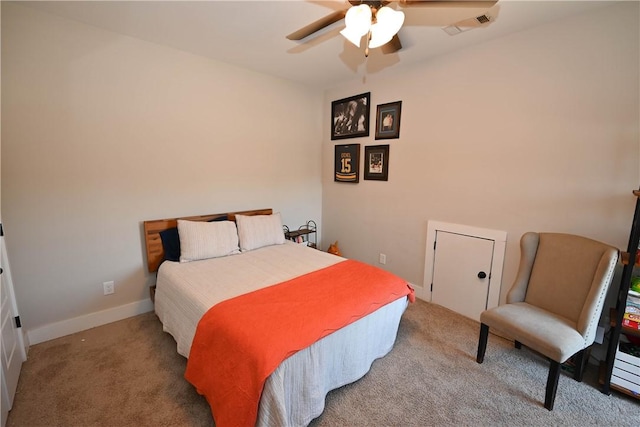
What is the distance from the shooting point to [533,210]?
2.24m

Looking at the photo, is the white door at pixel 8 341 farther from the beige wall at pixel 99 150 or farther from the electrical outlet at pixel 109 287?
the electrical outlet at pixel 109 287

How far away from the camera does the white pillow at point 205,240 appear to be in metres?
2.53

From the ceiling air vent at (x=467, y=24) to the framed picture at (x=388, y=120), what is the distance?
0.89 meters

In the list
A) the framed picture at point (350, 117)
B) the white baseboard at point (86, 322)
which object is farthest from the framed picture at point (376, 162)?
the white baseboard at point (86, 322)

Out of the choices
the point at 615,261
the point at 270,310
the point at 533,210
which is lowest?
the point at 270,310

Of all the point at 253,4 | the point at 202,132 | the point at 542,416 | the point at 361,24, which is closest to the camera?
the point at 361,24

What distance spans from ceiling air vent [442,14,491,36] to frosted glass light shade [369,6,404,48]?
3.33 ft

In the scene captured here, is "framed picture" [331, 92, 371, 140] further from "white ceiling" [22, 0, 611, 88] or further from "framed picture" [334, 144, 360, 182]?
"white ceiling" [22, 0, 611, 88]

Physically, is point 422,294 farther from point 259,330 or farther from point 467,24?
point 467,24

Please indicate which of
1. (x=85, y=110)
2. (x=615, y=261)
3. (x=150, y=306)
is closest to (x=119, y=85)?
(x=85, y=110)

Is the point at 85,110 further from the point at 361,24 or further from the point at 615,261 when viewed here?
the point at 615,261

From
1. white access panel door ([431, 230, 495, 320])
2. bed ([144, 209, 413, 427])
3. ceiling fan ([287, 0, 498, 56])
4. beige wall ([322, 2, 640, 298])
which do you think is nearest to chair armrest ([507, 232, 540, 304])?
→ beige wall ([322, 2, 640, 298])

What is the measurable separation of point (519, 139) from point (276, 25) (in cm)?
218

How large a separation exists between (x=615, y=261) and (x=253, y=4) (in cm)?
285
